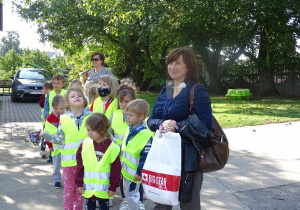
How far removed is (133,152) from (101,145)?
1.39ft

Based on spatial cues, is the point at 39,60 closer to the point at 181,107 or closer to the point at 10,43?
the point at 181,107

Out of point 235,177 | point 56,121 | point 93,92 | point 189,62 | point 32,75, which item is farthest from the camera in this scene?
point 32,75

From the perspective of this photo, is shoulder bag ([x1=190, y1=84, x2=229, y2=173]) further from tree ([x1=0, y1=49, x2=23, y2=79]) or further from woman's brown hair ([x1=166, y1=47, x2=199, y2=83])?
tree ([x1=0, y1=49, x2=23, y2=79])

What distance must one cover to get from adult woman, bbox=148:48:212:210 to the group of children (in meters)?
0.49

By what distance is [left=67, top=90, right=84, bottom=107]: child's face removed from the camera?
4.02 meters

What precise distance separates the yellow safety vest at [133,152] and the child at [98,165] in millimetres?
340

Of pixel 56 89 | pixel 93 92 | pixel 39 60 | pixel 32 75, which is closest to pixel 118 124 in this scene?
pixel 93 92

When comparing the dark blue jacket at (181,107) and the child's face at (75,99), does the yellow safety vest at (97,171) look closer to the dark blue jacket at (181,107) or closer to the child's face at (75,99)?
the dark blue jacket at (181,107)

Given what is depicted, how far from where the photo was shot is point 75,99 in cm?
403

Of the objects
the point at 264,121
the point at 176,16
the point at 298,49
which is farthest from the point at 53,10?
the point at 264,121

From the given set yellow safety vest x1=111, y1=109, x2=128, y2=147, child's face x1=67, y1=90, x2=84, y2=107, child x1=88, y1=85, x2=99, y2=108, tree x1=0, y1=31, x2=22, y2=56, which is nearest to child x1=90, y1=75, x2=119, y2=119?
yellow safety vest x1=111, y1=109, x2=128, y2=147

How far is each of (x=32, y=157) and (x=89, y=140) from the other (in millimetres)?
3634

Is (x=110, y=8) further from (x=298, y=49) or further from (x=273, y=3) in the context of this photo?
(x=298, y=49)

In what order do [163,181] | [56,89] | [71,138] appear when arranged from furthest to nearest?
1. [56,89]
2. [71,138]
3. [163,181]
